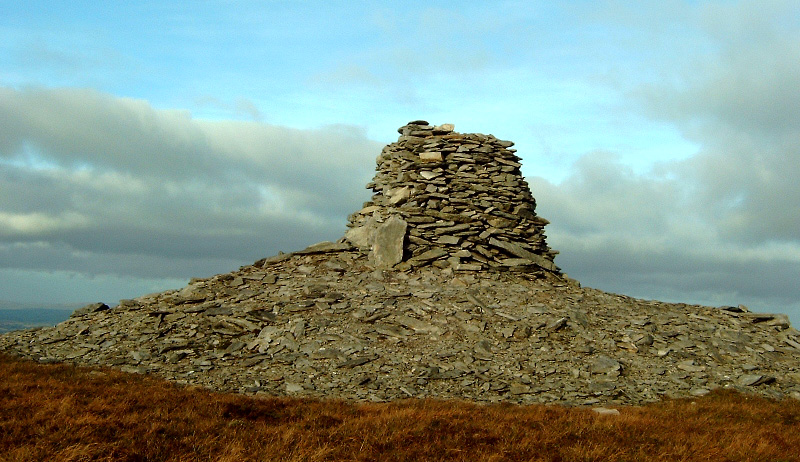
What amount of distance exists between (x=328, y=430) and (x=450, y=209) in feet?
62.3

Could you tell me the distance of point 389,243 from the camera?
28859 millimetres

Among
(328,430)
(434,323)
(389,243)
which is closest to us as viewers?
(328,430)

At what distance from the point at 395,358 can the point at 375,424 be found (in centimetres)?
750

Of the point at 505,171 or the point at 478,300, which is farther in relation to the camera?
the point at 505,171

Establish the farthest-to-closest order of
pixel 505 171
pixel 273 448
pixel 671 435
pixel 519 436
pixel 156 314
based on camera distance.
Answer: pixel 505 171 → pixel 156 314 → pixel 671 435 → pixel 519 436 → pixel 273 448

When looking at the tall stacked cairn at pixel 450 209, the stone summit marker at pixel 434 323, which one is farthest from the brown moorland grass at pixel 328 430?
the tall stacked cairn at pixel 450 209

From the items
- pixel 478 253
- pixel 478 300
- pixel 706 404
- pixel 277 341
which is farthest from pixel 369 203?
pixel 706 404

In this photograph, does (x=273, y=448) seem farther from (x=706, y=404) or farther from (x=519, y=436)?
(x=706, y=404)

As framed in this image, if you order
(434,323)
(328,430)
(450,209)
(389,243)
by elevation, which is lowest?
(328,430)

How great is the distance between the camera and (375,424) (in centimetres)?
1334

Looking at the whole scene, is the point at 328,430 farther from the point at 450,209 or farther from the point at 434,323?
the point at 450,209

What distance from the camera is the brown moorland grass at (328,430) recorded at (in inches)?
441

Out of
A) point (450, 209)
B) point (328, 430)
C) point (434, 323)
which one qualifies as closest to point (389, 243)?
point (450, 209)

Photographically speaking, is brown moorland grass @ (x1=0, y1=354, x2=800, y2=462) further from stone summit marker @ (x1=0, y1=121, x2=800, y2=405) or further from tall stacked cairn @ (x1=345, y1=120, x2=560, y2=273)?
tall stacked cairn @ (x1=345, y1=120, x2=560, y2=273)
